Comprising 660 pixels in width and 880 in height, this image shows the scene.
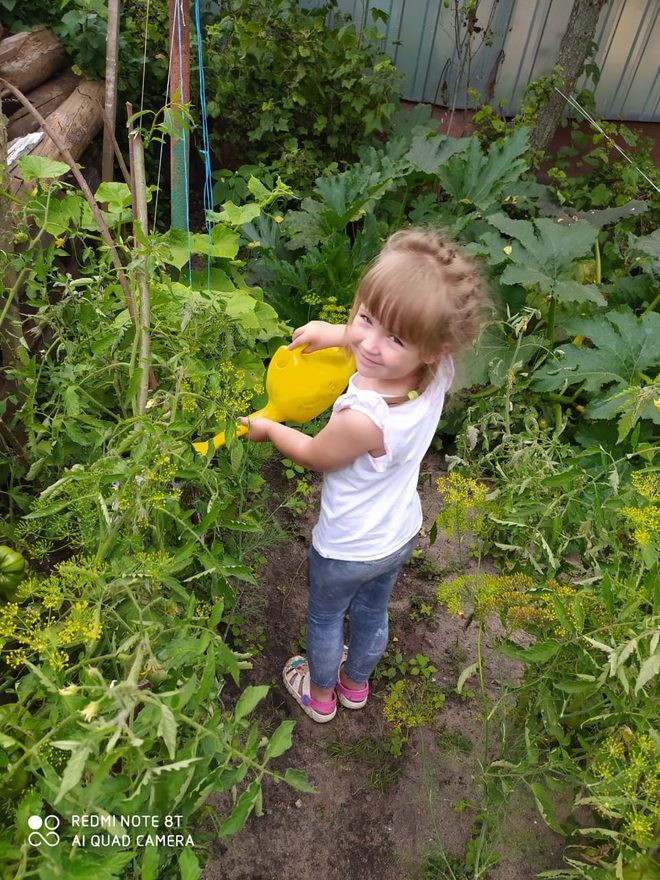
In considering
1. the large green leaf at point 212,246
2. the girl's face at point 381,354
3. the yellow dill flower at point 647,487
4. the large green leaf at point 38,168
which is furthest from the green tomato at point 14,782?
the large green leaf at point 212,246

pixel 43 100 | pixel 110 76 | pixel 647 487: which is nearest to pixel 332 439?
→ pixel 647 487

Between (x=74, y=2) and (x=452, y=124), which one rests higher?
(x=74, y=2)

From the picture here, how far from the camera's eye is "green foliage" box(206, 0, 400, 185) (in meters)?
3.57

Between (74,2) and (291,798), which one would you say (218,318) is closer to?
(291,798)

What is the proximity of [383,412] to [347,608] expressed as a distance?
69 cm

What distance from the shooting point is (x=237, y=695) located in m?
1.99

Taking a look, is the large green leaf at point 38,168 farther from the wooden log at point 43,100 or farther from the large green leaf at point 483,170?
the large green leaf at point 483,170

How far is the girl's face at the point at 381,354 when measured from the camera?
1332 millimetres

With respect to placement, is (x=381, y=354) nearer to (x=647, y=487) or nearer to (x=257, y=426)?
(x=257, y=426)

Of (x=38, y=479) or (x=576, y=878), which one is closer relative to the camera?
(x=576, y=878)

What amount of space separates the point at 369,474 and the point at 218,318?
51 cm

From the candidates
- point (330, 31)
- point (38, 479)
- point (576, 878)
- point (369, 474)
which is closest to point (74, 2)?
point (330, 31)

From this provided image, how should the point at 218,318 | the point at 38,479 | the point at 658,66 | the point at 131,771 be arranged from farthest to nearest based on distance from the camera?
the point at 658,66, the point at 38,479, the point at 218,318, the point at 131,771

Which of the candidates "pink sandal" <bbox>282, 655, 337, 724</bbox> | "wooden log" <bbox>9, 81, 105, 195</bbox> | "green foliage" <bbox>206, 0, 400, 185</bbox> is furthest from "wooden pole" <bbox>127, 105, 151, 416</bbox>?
"green foliage" <bbox>206, 0, 400, 185</bbox>
